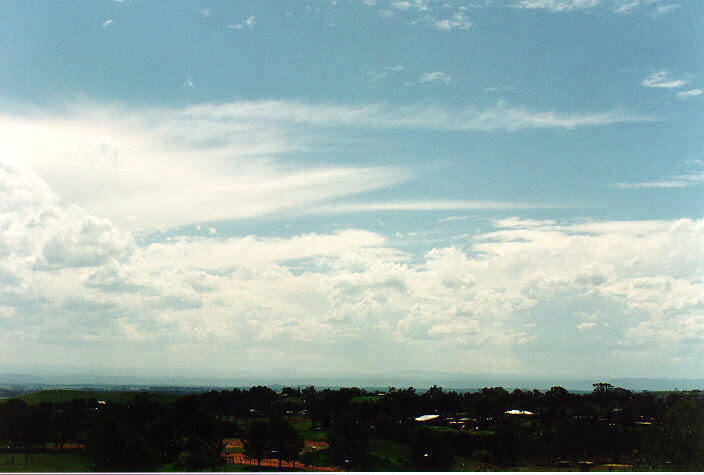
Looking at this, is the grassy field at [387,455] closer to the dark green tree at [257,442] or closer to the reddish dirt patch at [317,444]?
the reddish dirt patch at [317,444]

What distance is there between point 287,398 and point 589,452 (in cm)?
2443

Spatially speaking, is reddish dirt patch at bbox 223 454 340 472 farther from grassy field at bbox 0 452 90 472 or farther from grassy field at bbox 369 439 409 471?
grassy field at bbox 0 452 90 472

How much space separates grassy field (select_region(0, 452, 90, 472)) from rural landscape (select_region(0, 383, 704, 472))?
3.3 inches

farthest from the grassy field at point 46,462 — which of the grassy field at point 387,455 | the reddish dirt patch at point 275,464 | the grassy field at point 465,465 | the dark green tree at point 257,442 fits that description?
the grassy field at point 465,465

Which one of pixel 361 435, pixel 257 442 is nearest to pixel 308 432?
pixel 361 435

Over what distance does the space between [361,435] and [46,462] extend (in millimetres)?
14300

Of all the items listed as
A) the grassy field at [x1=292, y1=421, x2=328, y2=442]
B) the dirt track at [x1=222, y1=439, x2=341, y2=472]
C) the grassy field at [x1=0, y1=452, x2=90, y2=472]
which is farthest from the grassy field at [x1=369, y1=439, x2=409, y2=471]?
the grassy field at [x1=0, y1=452, x2=90, y2=472]

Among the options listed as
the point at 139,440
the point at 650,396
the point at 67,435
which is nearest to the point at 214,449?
the point at 139,440

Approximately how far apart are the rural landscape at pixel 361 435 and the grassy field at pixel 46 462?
0.28 ft

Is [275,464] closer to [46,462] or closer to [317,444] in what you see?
[317,444]

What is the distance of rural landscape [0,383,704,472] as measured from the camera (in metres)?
20.0

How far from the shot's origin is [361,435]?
2750cm

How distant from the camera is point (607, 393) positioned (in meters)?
43.0

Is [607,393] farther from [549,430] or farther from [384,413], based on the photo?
[384,413]
